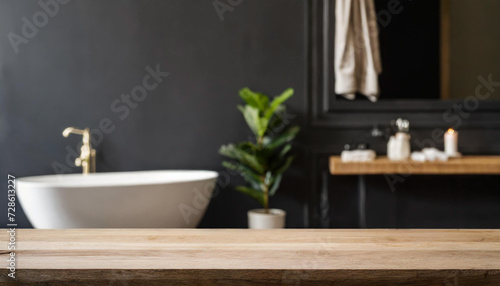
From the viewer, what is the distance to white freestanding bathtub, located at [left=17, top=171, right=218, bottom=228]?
2162 millimetres

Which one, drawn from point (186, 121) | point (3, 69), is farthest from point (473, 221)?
point (3, 69)

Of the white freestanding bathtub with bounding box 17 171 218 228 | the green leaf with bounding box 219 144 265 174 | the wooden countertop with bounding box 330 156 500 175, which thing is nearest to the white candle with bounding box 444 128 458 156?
the wooden countertop with bounding box 330 156 500 175

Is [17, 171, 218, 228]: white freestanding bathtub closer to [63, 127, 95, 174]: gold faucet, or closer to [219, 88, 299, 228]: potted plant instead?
[219, 88, 299, 228]: potted plant

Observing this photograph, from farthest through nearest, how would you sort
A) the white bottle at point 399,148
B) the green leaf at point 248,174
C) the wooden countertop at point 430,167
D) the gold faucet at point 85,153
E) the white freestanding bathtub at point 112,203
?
1. the gold faucet at point 85,153
2. the green leaf at point 248,174
3. the white bottle at point 399,148
4. the wooden countertop at point 430,167
5. the white freestanding bathtub at point 112,203

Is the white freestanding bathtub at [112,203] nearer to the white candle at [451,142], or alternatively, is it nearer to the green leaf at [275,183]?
the green leaf at [275,183]

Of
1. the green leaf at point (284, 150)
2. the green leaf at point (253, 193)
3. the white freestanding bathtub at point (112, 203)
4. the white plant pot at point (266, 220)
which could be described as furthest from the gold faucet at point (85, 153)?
the green leaf at point (284, 150)

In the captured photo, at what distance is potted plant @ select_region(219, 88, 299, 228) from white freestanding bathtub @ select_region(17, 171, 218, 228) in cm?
28

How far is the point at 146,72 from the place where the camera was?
2859mm

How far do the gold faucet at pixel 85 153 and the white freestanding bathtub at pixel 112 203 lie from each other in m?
0.52

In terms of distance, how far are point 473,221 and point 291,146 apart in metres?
1.32

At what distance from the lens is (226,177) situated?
9.34ft

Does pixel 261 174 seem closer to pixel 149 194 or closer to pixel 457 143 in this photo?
pixel 149 194

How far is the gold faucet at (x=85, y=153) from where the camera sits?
2.76m

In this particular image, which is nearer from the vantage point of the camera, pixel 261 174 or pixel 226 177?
pixel 261 174
